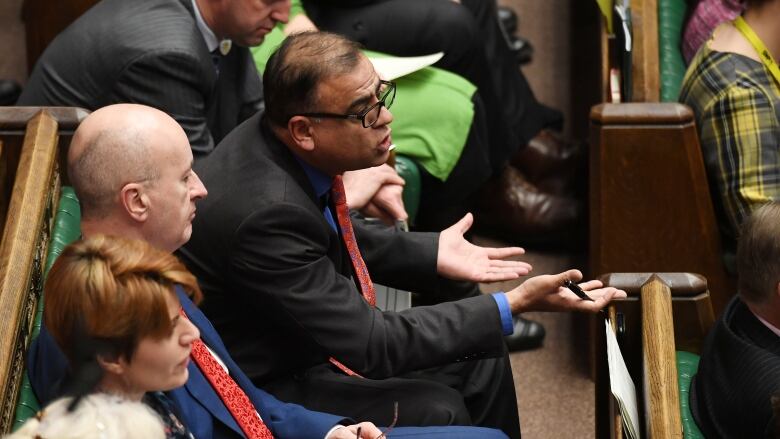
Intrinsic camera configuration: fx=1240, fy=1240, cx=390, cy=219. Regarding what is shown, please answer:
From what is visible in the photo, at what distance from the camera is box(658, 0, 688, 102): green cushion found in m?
2.85

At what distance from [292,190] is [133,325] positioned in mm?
592

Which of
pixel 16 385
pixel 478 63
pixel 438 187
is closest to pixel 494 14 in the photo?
pixel 478 63

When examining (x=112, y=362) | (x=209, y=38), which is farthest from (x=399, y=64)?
(x=112, y=362)

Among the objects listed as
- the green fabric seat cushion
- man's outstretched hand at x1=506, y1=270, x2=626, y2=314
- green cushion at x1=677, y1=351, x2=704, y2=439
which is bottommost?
the green fabric seat cushion

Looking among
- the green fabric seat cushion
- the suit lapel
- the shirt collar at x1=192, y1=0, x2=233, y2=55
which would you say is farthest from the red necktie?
the green fabric seat cushion

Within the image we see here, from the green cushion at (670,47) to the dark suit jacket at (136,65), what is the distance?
1.04 metres

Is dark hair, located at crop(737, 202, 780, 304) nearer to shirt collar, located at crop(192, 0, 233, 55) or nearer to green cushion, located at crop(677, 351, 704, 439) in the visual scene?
green cushion, located at crop(677, 351, 704, 439)

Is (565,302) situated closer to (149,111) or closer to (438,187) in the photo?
(149,111)

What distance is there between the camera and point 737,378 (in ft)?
6.17

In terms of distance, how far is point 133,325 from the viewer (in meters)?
1.36

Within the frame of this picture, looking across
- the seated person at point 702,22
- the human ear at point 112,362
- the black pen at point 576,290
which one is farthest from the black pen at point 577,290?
the seated person at point 702,22

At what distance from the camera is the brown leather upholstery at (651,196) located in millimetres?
2559

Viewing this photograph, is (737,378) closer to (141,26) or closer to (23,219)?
(23,219)

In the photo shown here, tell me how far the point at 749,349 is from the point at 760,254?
0.48 feet
